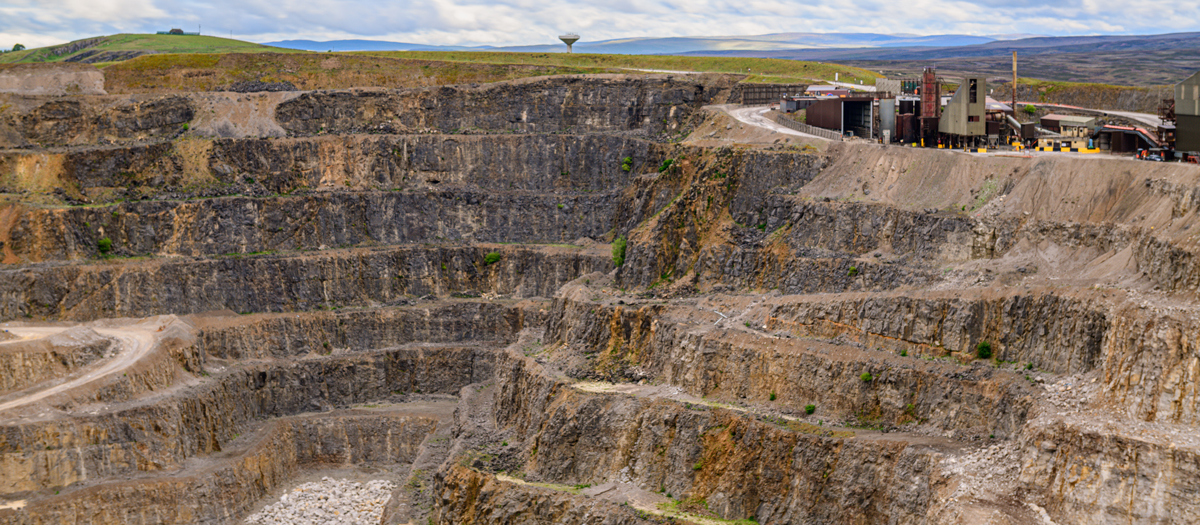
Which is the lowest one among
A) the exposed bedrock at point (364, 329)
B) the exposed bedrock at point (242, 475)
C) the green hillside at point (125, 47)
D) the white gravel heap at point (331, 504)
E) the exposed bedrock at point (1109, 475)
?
the white gravel heap at point (331, 504)

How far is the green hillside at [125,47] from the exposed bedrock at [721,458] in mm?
99087

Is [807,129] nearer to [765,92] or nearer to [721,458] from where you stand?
[765,92]

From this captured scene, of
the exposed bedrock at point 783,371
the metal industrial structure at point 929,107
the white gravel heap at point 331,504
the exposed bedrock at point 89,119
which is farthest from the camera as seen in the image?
the exposed bedrock at point 89,119

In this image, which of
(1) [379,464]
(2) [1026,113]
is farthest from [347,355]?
(2) [1026,113]

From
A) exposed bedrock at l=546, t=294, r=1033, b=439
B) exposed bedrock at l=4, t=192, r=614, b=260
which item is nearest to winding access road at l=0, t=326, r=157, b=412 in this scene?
exposed bedrock at l=4, t=192, r=614, b=260

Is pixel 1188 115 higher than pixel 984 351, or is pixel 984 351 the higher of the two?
pixel 1188 115

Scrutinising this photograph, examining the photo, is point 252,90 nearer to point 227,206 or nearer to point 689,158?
point 227,206

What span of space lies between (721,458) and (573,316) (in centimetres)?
2080

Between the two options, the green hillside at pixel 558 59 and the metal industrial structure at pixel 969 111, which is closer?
the metal industrial structure at pixel 969 111

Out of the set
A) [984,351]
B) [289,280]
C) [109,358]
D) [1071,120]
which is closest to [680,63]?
[289,280]

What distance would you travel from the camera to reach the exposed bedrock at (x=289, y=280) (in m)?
97.0

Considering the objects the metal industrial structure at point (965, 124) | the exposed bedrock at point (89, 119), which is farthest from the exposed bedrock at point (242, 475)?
the metal industrial structure at point (965, 124)

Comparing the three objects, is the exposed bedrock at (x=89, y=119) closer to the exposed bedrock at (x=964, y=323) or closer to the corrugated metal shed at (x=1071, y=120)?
the exposed bedrock at (x=964, y=323)

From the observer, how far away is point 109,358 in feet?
284
